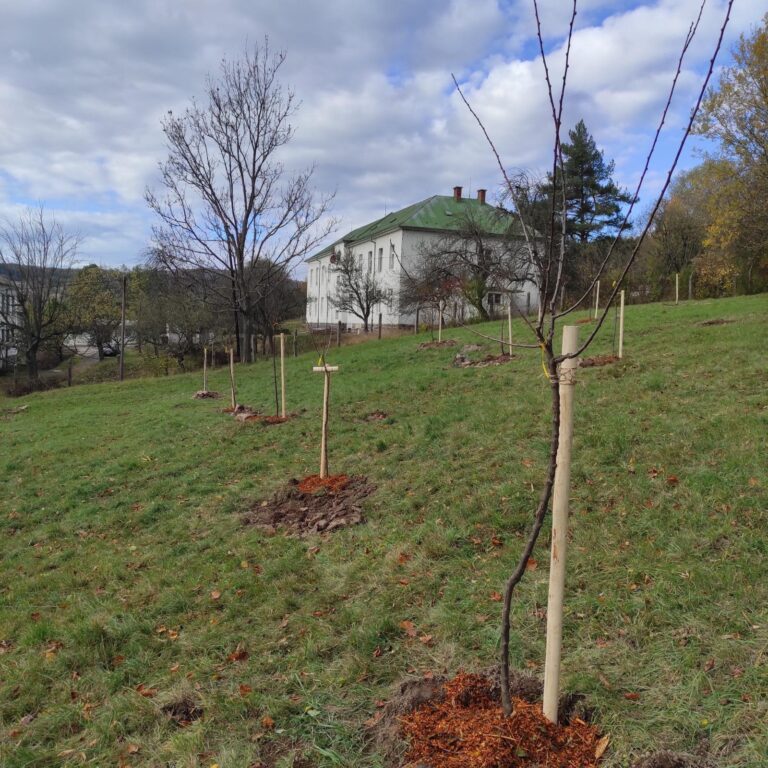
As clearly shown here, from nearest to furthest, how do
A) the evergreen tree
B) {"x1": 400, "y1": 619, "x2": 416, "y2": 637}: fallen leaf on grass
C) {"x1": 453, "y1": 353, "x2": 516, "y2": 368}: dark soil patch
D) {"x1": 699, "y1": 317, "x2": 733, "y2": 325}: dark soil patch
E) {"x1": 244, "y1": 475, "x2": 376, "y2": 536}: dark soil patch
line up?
{"x1": 400, "y1": 619, "x2": 416, "y2": 637}: fallen leaf on grass → {"x1": 244, "y1": 475, "x2": 376, "y2": 536}: dark soil patch → {"x1": 453, "y1": 353, "x2": 516, "y2": 368}: dark soil patch → {"x1": 699, "y1": 317, "x2": 733, "y2": 325}: dark soil patch → the evergreen tree

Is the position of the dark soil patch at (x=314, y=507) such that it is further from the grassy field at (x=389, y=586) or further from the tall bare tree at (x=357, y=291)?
the tall bare tree at (x=357, y=291)

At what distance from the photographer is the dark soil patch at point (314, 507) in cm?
548

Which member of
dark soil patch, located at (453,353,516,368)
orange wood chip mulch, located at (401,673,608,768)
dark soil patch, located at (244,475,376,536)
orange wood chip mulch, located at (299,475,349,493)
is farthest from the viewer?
dark soil patch, located at (453,353,516,368)

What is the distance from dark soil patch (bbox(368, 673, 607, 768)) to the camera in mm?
2191

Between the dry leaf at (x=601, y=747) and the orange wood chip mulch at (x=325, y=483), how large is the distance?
13.7 ft

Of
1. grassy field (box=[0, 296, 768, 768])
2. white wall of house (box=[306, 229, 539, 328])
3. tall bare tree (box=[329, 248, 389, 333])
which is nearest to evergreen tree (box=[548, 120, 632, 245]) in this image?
white wall of house (box=[306, 229, 539, 328])

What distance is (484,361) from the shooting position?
1327 centimetres

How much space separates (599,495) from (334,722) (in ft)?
9.99

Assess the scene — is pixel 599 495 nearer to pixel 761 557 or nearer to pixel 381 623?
pixel 761 557

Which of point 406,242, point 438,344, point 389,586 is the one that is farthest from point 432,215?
point 389,586

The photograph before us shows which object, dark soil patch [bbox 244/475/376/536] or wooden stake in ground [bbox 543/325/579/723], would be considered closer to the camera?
wooden stake in ground [bbox 543/325/579/723]

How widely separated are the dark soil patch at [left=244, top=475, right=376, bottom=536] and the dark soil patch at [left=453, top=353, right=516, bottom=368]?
695 centimetres

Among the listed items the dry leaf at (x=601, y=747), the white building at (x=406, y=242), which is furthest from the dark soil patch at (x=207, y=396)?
the white building at (x=406, y=242)

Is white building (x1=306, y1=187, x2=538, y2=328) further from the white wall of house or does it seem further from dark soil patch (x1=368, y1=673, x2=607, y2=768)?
dark soil patch (x1=368, y1=673, x2=607, y2=768)
